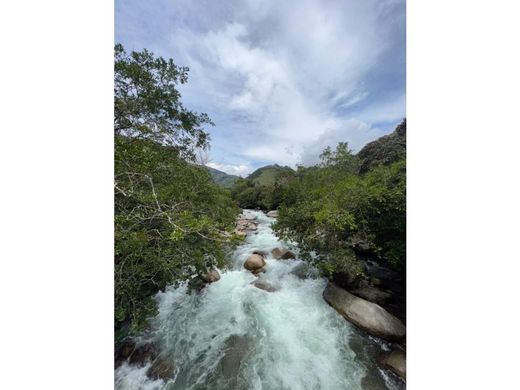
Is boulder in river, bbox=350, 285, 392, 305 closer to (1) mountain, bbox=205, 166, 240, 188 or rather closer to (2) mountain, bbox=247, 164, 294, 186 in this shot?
(1) mountain, bbox=205, 166, 240, 188

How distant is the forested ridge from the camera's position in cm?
338

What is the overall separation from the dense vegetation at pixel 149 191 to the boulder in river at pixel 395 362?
4864 millimetres

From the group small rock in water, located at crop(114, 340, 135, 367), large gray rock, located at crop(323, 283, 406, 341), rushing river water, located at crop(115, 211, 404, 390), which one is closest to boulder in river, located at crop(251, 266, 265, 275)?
rushing river water, located at crop(115, 211, 404, 390)

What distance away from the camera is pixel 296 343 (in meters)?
5.53

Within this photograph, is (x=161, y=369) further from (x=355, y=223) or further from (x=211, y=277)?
(x=355, y=223)

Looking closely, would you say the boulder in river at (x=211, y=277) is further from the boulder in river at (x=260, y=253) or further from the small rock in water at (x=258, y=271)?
the boulder in river at (x=260, y=253)

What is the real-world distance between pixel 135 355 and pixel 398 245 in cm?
807

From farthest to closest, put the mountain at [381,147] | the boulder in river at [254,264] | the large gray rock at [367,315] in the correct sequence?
the mountain at [381,147] < the boulder in river at [254,264] < the large gray rock at [367,315]

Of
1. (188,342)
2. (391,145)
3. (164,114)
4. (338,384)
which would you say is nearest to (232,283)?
(188,342)

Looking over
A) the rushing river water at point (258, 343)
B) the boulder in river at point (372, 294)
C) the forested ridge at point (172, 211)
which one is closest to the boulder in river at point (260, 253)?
the rushing river water at point (258, 343)

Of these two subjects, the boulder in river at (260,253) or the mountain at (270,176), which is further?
the mountain at (270,176)

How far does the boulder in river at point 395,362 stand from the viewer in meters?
4.41

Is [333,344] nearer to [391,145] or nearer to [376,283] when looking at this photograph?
[376,283]

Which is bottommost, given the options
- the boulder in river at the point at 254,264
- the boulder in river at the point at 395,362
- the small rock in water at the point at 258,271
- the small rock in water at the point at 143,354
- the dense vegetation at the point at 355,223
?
the small rock in water at the point at 143,354
